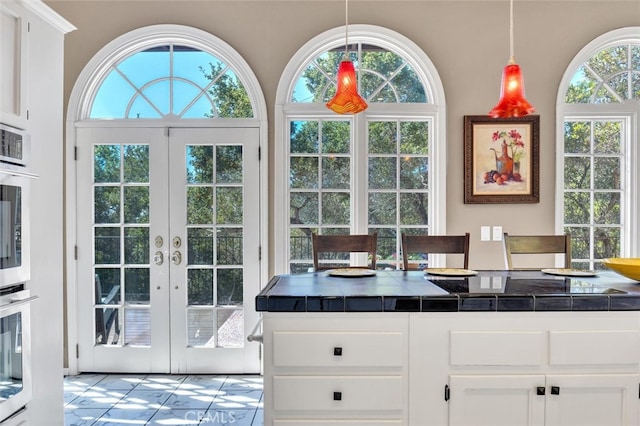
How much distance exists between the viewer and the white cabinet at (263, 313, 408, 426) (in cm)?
160

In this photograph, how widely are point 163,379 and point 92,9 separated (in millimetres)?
2938

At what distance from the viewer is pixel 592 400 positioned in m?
1.62

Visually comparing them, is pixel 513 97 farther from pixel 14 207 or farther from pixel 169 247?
pixel 169 247

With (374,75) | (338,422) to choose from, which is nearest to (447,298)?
(338,422)

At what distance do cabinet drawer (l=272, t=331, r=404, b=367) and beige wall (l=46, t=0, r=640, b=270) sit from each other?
1.88 metres

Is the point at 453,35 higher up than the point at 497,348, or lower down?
higher up

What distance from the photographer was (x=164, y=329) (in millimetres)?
3285

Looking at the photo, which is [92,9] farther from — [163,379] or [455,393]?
[455,393]

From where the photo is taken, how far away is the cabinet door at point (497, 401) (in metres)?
1.61

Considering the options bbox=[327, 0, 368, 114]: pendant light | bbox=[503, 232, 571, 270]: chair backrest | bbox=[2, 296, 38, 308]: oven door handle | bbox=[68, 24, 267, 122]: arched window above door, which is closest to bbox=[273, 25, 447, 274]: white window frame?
bbox=[68, 24, 267, 122]: arched window above door

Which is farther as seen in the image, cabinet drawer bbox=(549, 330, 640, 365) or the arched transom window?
the arched transom window

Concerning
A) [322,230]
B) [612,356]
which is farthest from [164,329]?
[612,356]

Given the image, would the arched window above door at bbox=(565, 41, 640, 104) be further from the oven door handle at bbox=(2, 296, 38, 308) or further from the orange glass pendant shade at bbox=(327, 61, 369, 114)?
the oven door handle at bbox=(2, 296, 38, 308)

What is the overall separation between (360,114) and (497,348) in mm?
2149
